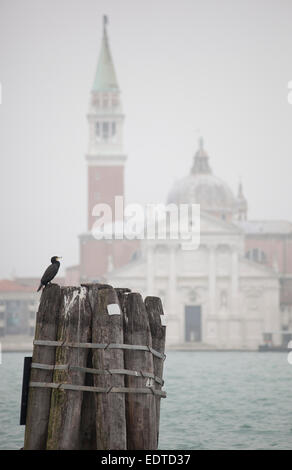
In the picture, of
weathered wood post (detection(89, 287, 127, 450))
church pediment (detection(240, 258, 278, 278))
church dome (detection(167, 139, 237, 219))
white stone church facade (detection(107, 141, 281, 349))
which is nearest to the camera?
weathered wood post (detection(89, 287, 127, 450))

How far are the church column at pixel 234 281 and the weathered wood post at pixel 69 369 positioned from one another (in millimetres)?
83577

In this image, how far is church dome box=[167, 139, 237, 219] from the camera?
101m

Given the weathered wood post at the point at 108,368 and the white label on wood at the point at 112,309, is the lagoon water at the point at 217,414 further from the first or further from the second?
the white label on wood at the point at 112,309

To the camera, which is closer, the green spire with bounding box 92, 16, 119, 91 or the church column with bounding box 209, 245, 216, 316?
the church column with bounding box 209, 245, 216, 316

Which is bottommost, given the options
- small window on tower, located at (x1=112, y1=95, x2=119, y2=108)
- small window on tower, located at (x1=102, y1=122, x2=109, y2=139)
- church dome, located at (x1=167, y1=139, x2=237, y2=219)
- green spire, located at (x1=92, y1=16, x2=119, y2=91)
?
church dome, located at (x1=167, y1=139, x2=237, y2=219)

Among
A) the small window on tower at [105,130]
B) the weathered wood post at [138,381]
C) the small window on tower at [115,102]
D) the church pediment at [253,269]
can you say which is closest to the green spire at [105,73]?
the small window on tower at [115,102]

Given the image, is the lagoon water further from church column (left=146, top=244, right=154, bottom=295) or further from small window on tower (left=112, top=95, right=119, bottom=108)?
small window on tower (left=112, top=95, right=119, bottom=108)

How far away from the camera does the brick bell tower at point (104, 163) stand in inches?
3824

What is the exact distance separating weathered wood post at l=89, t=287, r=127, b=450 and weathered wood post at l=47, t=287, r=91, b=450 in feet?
0.32

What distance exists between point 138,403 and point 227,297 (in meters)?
84.1

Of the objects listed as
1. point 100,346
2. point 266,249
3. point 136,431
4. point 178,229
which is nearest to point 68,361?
point 100,346

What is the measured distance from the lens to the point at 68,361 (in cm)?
891

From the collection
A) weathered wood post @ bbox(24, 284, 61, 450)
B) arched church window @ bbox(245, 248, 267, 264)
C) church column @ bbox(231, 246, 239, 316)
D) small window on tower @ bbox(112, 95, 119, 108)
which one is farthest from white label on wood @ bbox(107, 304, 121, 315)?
small window on tower @ bbox(112, 95, 119, 108)

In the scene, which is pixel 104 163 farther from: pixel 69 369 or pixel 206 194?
pixel 69 369
